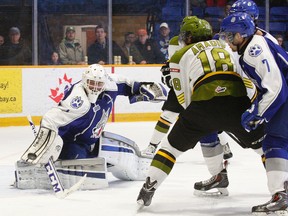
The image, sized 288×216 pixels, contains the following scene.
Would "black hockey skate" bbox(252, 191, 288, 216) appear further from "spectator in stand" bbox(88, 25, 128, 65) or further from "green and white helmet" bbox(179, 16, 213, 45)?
"spectator in stand" bbox(88, 25, 128, 65)

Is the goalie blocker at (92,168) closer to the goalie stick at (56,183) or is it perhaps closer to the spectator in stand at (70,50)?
the goalie stick at (56,183)

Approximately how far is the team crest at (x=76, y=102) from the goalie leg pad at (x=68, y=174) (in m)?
0.30

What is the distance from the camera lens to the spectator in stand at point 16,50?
8523mm

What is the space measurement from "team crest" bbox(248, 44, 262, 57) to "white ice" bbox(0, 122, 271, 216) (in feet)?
2.70

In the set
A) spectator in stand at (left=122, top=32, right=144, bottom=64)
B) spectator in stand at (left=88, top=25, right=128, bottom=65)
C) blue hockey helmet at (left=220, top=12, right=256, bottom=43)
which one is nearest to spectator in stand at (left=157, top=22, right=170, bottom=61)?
spectator in stand at (left=122, top=32, right=144, bottom=64)

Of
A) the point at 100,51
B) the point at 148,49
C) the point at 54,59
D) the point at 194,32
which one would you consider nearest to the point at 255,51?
the point at 194,32

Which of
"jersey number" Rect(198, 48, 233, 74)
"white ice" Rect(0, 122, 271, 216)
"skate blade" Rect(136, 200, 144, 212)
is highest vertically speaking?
"jersey number" Rect(198, 48, 233, 74)

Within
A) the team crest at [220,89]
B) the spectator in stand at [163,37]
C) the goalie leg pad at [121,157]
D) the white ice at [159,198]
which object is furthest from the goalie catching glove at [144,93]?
the spectator in stand at [163,37]

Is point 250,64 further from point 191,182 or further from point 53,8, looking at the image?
point 53,8

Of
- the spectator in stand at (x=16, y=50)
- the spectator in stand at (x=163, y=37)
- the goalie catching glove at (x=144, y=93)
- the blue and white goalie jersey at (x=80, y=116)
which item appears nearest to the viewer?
the blue and white goalie jersey at (x=80, y=116)

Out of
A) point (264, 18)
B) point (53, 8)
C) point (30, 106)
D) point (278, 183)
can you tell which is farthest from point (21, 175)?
point (264, 18)

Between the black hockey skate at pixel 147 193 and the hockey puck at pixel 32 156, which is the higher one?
the hockey puck at pixel 32 156

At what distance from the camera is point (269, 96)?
11.8 ft

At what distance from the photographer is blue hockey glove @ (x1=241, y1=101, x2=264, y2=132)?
3629 millimetres
